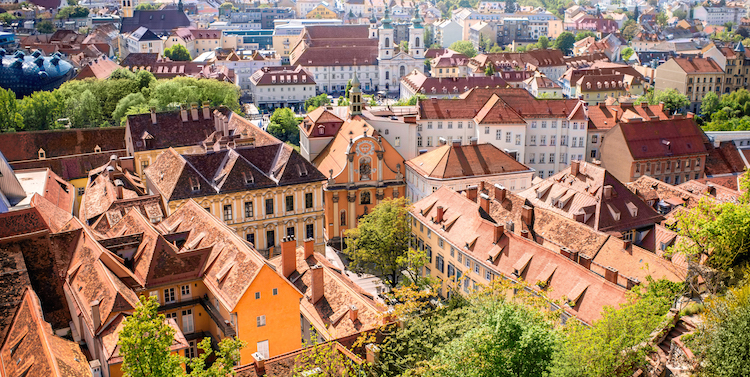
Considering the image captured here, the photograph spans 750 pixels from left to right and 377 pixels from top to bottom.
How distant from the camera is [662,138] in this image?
3605 inches

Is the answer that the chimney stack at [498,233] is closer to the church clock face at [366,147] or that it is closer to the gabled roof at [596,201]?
the gabled roof at [596,201]

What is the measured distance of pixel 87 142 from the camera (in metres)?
89.2

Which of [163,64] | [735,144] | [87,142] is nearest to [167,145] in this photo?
[87,142]

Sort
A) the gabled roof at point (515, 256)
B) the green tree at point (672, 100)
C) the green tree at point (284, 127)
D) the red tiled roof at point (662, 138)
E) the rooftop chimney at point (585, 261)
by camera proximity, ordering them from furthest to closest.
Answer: the green tree at point (672, 100) < the green tree at point (284, 127) < the red tiled roof at point (662, 138) < the rooftop chimney at point (585, 261) < the gabled roof at point (515, 256)

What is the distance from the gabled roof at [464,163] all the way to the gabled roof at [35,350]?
43.8 meters

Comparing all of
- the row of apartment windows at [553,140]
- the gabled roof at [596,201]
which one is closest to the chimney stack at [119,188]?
the gabled roof at [596,201]

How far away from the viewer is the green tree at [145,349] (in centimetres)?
3120

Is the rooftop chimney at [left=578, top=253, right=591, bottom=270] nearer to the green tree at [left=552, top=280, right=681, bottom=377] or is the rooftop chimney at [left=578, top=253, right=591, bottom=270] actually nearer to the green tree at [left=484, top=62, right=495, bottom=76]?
the green tree at [left=552, top=280, right=681, bottom=377]

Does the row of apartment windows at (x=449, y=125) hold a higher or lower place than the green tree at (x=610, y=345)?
higher

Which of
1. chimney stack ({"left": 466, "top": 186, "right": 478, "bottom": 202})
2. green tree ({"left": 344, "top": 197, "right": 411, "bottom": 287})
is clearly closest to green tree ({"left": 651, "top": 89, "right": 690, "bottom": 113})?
chimney stack ({"left": 466, "top": 186, "right": 478, "bottom": 202})

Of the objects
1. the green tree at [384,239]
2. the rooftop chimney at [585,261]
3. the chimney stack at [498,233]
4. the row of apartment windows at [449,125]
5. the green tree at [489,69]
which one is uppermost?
the green tree at [489,69]

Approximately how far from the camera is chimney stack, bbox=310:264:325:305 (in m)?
49.0

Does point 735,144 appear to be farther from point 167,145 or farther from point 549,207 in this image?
point 167,145

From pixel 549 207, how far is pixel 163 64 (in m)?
126
